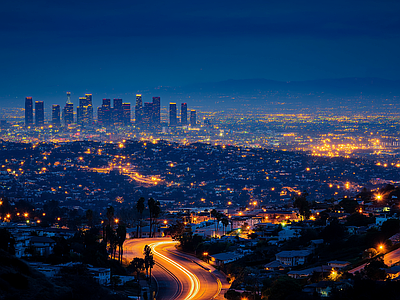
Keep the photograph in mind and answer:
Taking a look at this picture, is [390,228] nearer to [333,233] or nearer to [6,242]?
[333,233]

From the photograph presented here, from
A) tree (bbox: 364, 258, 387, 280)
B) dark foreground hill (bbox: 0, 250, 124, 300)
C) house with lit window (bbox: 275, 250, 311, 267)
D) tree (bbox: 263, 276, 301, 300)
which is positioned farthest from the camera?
house with lit window (bbox: 275, 250, 311, 267)

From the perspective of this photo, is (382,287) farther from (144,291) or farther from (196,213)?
(196,213)

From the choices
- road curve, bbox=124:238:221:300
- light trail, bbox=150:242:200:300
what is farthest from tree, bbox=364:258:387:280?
light trail, bbox=150:242:200:300

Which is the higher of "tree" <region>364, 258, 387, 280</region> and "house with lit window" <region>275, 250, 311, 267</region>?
"tree" <region>364, 258, 387, 280</region>

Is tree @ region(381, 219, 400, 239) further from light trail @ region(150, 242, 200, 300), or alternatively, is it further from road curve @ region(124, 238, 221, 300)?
light trail @ region(150, 242, 200, 300)

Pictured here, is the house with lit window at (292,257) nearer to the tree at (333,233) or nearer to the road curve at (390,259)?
the tree at (333,233)

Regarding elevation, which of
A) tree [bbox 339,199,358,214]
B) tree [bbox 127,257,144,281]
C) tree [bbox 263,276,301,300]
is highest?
tree [bbox 339,199,358,214]

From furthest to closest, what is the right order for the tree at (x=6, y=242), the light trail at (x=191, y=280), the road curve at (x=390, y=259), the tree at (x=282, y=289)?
the tree at (x=6, y=242)
the light trail at (x=191, y=280)
the road curve at (x=390, y=259)
the tree at (x=282, y=289)

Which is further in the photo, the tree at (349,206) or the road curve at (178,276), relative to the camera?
the tree at (349,206)

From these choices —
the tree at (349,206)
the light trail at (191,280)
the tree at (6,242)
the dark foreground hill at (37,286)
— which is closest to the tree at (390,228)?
the light trail at (191,280)
